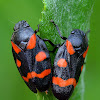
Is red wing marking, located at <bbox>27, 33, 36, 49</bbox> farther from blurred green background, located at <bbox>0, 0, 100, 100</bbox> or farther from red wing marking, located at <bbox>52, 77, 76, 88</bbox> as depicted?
blurred green background, located at <bbox>0, 0, 100, 100</bbox>

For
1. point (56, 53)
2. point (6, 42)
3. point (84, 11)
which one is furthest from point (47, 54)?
point (6, 42)

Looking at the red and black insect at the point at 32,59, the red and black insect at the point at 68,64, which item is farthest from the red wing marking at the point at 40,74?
the red and black insect at the point at 68,64

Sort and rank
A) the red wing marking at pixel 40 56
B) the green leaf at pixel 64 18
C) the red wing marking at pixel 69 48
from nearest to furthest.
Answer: the green leaf at pixel 64 18 < the red wing marking at pixel 40 56 < the red wing marking at pixel 69 48

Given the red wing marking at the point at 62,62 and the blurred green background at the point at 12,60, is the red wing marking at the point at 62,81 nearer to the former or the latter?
the red wing marking at the point at 62,62

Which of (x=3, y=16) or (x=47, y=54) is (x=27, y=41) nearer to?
(x=47, y=54)

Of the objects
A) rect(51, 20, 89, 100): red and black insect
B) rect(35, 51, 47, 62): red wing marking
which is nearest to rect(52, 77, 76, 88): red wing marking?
rect(51, 20, 89, 100): red and black insect
